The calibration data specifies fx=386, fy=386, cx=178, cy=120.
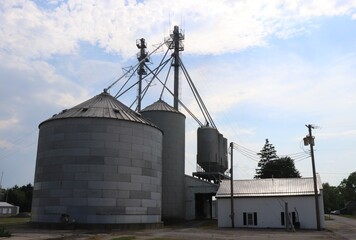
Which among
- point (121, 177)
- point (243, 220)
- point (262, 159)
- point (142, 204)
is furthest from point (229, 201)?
point (262, 159)

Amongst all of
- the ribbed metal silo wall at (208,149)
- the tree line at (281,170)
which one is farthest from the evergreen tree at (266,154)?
the ribbed metal silo wall at (208,149)

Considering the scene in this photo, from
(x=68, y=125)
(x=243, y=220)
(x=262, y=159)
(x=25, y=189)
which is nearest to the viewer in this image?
(x=68, y=125)

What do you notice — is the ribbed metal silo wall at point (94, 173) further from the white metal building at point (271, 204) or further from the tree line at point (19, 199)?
the tree line at point (19, 199)

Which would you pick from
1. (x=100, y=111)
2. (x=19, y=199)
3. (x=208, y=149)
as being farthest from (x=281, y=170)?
(x=19, y=199)

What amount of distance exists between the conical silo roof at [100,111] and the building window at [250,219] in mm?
16446

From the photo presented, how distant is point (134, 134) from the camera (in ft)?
136

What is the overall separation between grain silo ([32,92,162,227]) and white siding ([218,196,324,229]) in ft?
31.5

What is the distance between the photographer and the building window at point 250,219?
46.7 m

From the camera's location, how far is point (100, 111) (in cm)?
4191

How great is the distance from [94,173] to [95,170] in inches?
12.2

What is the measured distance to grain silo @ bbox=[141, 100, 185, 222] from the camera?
185 feet

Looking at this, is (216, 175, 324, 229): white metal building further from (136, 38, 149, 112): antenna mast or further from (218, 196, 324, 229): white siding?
(136, 38, 149, 112): antenna mast

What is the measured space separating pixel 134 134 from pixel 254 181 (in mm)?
19567

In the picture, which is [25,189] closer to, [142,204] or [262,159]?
[262,159]
